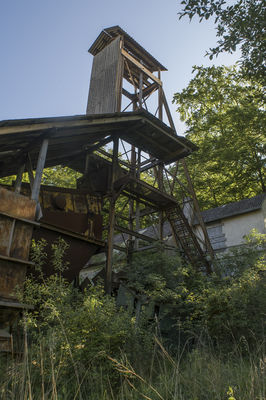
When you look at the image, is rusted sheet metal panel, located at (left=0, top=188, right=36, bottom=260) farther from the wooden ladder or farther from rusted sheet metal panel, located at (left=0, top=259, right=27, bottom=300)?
the wooden ladder

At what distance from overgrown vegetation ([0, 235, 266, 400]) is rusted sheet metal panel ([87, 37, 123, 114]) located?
7094mm

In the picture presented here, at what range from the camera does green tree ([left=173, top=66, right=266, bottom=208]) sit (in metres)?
23.8

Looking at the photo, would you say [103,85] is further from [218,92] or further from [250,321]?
[218,92]

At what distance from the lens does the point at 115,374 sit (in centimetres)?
584

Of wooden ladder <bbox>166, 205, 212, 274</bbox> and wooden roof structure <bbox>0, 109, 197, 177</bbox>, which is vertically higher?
wooden roof structure <bbox>0, 109, 197, 177</bbox>

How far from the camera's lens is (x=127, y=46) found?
17.1m

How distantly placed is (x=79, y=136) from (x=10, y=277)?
5.12 metres

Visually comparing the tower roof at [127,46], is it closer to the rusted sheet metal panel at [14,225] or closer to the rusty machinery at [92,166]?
the rusty machinery at [92,166]

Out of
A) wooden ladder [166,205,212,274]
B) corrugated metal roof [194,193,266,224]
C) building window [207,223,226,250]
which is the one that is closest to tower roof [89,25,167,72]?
wooden ladder [166,205,212,274]

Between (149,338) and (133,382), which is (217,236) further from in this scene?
(133,382)

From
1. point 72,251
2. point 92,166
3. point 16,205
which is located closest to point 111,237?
point 72,251

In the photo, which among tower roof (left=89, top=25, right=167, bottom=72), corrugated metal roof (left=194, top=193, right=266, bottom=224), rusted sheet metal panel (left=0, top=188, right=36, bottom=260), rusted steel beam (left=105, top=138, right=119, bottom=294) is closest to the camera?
rusted sheet metal panel (left=0, top=188, right=36, bottom=260)

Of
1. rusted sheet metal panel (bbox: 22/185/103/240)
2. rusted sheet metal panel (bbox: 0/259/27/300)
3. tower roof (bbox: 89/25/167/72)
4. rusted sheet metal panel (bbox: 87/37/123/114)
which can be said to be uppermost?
tower roof (bbox: 89/25/167/72)

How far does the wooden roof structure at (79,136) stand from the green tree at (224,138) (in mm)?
10934
